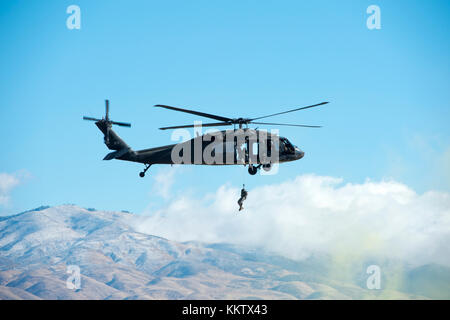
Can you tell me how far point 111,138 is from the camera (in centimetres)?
6456

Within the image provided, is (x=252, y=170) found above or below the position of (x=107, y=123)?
below

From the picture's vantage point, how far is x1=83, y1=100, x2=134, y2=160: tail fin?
62.8m

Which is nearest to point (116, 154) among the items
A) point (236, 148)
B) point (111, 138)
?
point (111, 138)

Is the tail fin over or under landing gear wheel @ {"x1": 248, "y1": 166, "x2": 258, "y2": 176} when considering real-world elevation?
over

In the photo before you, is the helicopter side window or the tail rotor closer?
the helicopter side window

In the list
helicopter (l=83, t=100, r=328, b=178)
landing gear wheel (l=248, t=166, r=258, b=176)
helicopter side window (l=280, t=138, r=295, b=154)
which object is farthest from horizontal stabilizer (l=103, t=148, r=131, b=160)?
helicopter side window (l=280, t=138, r=295, b=154)

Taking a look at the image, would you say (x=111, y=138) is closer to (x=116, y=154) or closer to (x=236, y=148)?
(x=116, y=154)

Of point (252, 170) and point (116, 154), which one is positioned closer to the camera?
point (252, 170)

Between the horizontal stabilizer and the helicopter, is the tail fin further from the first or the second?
the helicopter

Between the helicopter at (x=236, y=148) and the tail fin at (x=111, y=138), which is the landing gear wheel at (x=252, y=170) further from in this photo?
the tail fin at (x=111, y=138)
